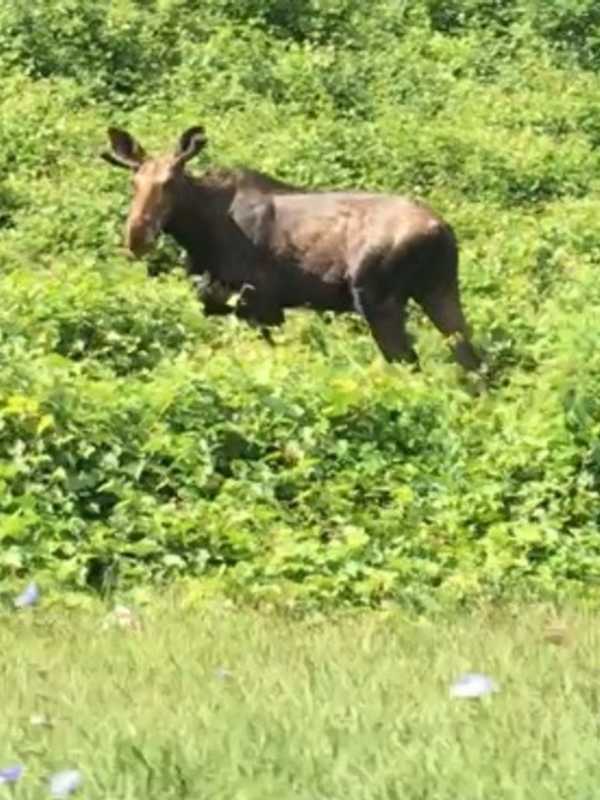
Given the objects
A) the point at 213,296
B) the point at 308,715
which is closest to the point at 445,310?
the point at 213,296

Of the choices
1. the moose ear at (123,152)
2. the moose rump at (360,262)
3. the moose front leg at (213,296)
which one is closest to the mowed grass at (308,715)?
the moose rump at (360,262)

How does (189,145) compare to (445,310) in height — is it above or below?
above

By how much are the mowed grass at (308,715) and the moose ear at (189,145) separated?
784cm

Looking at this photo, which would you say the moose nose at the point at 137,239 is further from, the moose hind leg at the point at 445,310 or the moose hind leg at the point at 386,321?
the moose hind leg at the point at 445,310

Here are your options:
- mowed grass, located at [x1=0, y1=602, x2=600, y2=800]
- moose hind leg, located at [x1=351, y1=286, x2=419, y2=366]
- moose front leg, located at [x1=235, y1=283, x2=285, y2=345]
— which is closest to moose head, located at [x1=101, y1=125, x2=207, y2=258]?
moose front leg, located at [x1=235, y1=283, x2=285, y2=345]

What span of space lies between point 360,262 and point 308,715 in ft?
28.3

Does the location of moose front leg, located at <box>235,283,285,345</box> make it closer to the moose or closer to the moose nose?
the moose

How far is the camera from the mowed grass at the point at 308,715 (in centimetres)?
329

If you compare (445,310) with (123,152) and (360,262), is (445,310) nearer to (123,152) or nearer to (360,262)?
(360,262)

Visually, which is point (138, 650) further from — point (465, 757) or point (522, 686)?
point (465, 757)

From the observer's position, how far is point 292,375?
9.21 metres

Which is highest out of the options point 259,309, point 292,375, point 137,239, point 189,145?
point 292,375

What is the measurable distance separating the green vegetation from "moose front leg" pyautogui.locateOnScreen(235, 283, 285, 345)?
0.28m

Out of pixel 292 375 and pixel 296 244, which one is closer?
pixel 292 375
